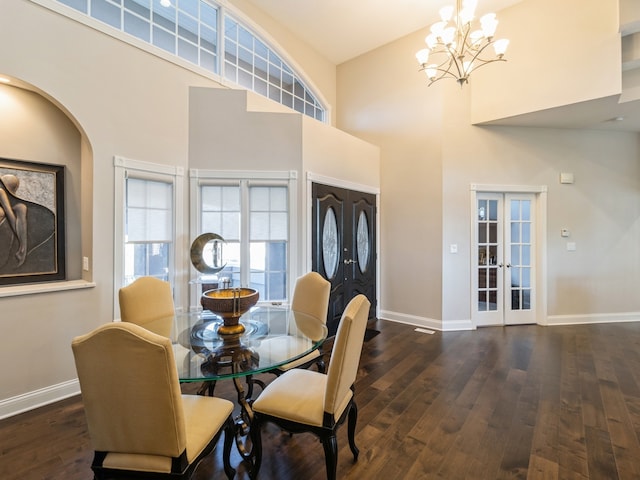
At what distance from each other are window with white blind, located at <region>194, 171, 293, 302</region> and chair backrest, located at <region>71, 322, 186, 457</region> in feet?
7.36

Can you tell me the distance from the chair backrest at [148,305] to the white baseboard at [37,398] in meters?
1.05

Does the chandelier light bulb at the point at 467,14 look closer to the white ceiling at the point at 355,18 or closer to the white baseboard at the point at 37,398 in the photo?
the white ceiling at the point at 355,18

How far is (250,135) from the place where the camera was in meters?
3.66

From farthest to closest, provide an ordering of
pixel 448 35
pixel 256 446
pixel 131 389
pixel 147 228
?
pixel 147 228
pixel 448 35
pixel 256 446
pixel 131 389

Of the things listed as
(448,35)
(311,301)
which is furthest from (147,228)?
(448,35)

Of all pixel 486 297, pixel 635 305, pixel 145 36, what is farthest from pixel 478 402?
pixel 145 36

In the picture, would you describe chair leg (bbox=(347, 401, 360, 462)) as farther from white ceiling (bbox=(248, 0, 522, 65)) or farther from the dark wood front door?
white ceiling (bbox=(248, 0, 522, 65))

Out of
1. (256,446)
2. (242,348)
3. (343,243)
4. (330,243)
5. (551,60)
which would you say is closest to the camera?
(256,446)

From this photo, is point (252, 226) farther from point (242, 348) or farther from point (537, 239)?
point (537, 239)

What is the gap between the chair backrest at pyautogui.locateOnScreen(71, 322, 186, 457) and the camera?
1243 millimetres

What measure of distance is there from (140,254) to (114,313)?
0.61 m

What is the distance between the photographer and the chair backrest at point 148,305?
7.47ft

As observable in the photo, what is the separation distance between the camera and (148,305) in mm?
2469

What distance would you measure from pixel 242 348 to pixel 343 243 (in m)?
2.73
